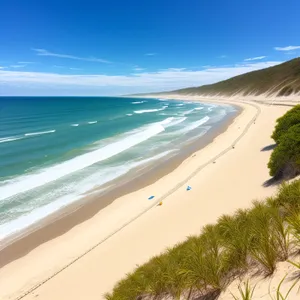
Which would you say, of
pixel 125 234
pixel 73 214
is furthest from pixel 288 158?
pixel 73 214

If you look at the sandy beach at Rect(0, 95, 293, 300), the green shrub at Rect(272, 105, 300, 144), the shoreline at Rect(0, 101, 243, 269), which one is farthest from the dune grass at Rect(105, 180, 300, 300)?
the green shrub at Rect(272, 105, 300, 144)

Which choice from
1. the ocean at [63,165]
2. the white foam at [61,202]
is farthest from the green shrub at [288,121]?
the white foam at [61,202]

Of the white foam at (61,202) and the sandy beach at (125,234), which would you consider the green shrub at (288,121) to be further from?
the white foam at (61,202)

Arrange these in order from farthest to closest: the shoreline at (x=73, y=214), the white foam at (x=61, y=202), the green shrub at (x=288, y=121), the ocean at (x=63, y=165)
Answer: the green shrub at (x=288, y=121) < the ocean at (x=63, y=165) < the white foam at (x=61, y=202) < the shoreline at (x=73, y=214)

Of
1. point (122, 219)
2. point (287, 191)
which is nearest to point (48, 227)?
point (122, 219)

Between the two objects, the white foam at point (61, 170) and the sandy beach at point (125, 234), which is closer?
the sandy beach at point (125, 234)

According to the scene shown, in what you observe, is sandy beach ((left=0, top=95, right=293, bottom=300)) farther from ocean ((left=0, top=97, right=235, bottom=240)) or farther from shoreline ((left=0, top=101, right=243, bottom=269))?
ocean ((left=0, top=97, right=235, bottom=240))
